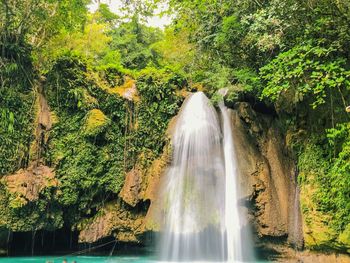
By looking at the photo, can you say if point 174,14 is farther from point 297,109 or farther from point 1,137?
point 1,137

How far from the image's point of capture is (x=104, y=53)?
20547mm

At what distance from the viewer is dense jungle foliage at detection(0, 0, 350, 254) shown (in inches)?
353

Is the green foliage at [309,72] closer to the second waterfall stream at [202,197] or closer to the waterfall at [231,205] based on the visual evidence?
the waterfall at [231,205]

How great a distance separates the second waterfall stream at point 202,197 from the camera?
10.0 m

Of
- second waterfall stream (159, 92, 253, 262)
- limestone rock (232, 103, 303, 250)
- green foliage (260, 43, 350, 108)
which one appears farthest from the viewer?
limestone rock (232, 103, 303, 250)

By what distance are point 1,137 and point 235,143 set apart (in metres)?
7.37

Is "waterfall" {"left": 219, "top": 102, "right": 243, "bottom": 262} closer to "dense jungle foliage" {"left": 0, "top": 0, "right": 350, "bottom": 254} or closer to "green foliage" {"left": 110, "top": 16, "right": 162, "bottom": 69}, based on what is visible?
"dense jungle foliage" {"left": 0, "top": 0, "right": 350, "bottom": 254}

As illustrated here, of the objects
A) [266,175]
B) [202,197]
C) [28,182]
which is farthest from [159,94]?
[28,182]

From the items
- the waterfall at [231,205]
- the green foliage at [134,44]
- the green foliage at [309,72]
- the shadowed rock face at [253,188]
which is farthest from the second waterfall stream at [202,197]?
the green foliage at [134,44]

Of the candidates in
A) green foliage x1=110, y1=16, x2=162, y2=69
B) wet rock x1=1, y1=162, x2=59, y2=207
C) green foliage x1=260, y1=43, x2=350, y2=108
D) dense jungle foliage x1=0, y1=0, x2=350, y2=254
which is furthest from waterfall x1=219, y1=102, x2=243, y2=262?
green foliage x1=110, y1=16, x2=162, y2=69

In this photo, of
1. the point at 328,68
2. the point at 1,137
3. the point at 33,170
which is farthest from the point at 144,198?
the point at 328,68

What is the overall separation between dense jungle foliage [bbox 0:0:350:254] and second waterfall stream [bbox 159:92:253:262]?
105 cm

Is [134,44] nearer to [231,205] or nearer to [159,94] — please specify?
[159,94]

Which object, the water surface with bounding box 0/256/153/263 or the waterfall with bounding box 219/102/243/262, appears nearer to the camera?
the waterfall with bounding box 219/102/243/262
